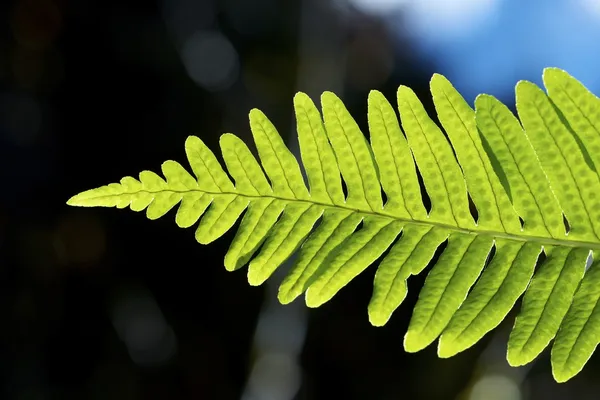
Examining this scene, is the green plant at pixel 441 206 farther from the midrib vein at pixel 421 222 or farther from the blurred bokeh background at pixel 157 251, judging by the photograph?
the blurred bokeh background at pixel 157 251

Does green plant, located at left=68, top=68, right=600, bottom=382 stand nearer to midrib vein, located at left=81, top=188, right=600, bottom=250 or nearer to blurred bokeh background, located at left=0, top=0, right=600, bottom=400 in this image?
midrib vein, located at left=81, top=188, right=600, bottom=250

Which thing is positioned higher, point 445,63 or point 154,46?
point 445,63

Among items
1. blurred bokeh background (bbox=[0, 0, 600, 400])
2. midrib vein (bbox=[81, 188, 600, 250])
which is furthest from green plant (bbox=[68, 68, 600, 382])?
blurred bokeh background (bbox=[0, 0, 600, 400])

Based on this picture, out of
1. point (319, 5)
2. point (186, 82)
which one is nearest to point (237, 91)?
point (186, 82)

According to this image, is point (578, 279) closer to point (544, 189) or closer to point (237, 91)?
point (544, 189)

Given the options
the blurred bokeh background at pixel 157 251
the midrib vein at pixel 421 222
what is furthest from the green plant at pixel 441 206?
the blurred bokeh background at pixel 157 251

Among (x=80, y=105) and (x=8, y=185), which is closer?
(x=8, y=185)
